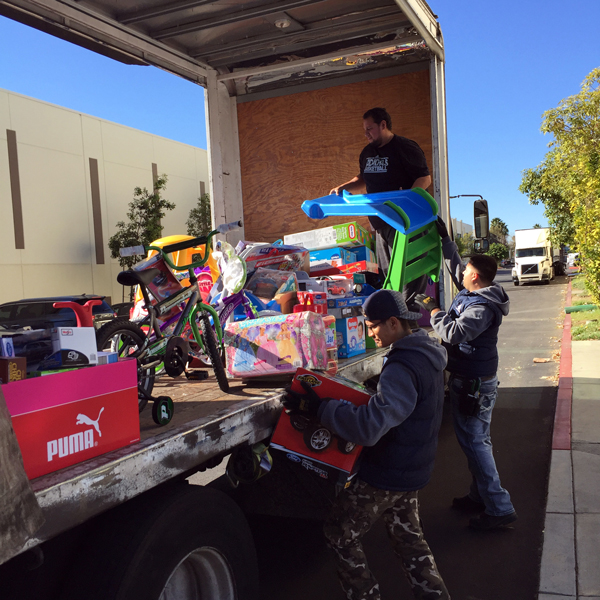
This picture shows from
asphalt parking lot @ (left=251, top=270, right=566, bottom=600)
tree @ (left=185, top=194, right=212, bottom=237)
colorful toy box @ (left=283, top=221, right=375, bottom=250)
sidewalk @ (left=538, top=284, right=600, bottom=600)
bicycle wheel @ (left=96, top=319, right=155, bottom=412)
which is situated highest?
tree @ (left=185, top=194, right=212, bottom=237)

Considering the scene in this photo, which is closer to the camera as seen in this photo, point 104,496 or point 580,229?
point 104,496

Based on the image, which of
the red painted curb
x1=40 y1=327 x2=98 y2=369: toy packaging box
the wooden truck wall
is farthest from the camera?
the wooden truck wall

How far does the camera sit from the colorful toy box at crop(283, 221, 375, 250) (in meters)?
5.66

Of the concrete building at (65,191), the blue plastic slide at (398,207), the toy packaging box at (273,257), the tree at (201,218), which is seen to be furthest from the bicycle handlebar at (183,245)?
the tree at (201,218)

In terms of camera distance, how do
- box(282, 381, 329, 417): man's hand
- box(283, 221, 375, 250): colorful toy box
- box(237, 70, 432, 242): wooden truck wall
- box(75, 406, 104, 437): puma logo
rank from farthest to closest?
box(237, 70, 432, 242): wooden truck wall < box(283, 221, 375, 250): colorful toy box < box(282, 381, 329, 417): man's hand < box(75, 406, 104, 437): puma logo

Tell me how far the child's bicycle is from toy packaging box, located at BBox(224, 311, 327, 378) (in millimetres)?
129

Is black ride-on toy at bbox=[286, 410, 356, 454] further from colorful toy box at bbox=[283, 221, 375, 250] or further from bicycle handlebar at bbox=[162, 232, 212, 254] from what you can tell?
colorful toy box at bbox=[283, 221, 375, 250]

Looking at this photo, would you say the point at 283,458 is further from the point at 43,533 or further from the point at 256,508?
the point at 43,533

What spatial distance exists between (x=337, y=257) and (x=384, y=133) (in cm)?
120

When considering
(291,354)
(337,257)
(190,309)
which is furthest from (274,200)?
(291,354)

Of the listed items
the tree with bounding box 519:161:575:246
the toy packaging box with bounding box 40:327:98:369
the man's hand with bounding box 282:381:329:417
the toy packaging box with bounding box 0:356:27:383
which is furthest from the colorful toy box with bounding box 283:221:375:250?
the tree with bounding box 519:161:575:246

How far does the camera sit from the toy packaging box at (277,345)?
10.4 feet

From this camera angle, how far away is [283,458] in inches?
134

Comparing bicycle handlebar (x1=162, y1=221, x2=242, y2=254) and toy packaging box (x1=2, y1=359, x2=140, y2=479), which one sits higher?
bicycle handlebar (x1=162, y1=221, x2=242, y2=254)
